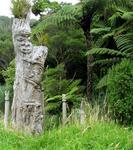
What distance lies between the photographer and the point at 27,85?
30.5 ft

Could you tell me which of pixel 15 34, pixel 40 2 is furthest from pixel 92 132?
pixel 40 2

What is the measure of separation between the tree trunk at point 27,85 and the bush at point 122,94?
1.41 meters

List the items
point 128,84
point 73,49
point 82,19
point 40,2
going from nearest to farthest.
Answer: point 128,84 < point 82,19 < point 73,49 < point 40,2

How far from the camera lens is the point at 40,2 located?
696 inches

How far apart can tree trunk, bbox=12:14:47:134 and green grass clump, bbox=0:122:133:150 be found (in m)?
0.47

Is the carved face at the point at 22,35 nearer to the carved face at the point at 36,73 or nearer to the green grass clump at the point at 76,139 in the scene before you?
the carved face at the point at 36,73

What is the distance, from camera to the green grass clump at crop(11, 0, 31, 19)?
9648 mm

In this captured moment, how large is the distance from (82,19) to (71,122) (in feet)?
12.7

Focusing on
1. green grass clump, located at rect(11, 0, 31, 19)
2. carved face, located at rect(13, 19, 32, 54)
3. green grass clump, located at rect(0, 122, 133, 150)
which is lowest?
green grass clump, located at rect(0, 122, 133, 150)

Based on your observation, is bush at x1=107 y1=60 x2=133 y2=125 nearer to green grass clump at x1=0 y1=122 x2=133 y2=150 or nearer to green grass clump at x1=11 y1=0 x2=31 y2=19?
green grass clump at x1=0 y1=122 x2=133 y2=150

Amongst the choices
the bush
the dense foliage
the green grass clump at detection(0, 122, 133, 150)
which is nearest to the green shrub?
the dense foliage

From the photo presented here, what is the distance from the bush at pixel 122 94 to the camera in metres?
9.39

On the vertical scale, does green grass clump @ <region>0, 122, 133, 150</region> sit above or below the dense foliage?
below

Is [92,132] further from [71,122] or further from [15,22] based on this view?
[15,22]
